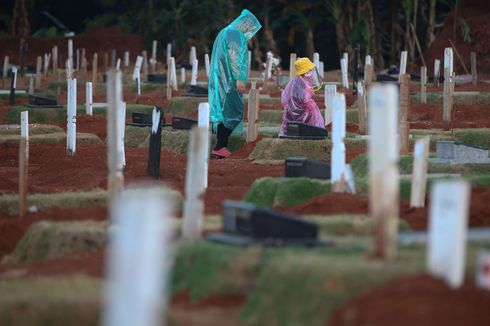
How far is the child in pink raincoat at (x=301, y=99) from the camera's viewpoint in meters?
23.1

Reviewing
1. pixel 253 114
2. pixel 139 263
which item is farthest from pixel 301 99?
pixel 139 263

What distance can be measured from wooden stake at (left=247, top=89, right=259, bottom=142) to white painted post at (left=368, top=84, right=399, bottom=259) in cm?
1270

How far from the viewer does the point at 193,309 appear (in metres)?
10.8

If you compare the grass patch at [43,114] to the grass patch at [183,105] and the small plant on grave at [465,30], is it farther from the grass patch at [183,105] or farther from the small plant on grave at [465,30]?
the small plant on grave at [465,30]

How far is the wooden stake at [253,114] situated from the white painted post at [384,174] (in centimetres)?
1270

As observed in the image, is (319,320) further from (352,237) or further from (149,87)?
(149,87)

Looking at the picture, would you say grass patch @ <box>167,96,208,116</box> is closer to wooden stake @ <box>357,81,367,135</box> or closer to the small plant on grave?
wooden stake @ <box>357,81,367,135</box>

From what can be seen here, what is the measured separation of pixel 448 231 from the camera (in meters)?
10.1

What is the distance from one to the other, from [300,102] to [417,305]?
13.6 m

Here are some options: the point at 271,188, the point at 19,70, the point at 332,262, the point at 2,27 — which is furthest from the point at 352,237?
the point at 2,27

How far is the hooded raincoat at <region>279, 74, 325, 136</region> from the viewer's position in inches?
912

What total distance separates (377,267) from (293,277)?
0.55 m

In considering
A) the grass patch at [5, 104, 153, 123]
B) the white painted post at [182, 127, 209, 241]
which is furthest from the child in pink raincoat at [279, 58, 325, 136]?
the white painted post at [182, 127, 209, 241]

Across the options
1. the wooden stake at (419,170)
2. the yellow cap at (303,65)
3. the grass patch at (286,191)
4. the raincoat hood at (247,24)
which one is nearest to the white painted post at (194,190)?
the wooden stake at (419,170)
